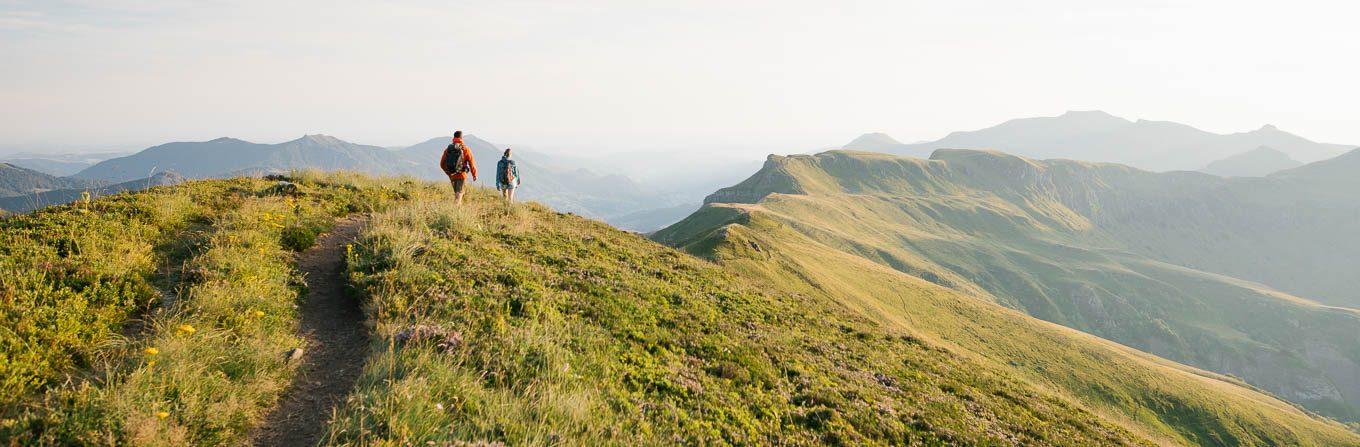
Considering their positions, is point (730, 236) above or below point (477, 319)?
below

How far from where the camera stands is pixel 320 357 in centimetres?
707

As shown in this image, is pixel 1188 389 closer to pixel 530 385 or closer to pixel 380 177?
pixel 530 385

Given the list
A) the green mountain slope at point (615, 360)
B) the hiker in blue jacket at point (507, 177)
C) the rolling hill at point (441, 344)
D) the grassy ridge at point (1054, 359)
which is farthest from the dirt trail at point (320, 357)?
the grassy ridge at point (1054, 359)

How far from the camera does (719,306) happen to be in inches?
604

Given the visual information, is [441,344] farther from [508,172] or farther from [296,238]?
[508,172]

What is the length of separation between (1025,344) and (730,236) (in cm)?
3702

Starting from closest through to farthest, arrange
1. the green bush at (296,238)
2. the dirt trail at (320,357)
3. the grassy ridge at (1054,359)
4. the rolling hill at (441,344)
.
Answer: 1. the rolling hill at (441,344)
2. the dirt trail at (320,357)
3. the green bush at (296,238)
4. the grassy ridge at (1054,359)

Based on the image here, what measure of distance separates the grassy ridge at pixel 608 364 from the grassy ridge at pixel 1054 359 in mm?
19243

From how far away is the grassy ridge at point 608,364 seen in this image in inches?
233

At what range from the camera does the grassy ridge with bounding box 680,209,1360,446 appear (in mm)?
40844

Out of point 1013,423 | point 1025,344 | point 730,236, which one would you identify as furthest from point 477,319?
point 1025,344

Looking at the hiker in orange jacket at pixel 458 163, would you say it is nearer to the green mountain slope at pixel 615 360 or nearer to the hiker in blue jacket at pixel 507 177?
the green mountain slope at pixel 615 360

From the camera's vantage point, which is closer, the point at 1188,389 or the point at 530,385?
the point at 530,385

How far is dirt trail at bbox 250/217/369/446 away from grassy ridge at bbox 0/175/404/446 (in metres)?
0.23
